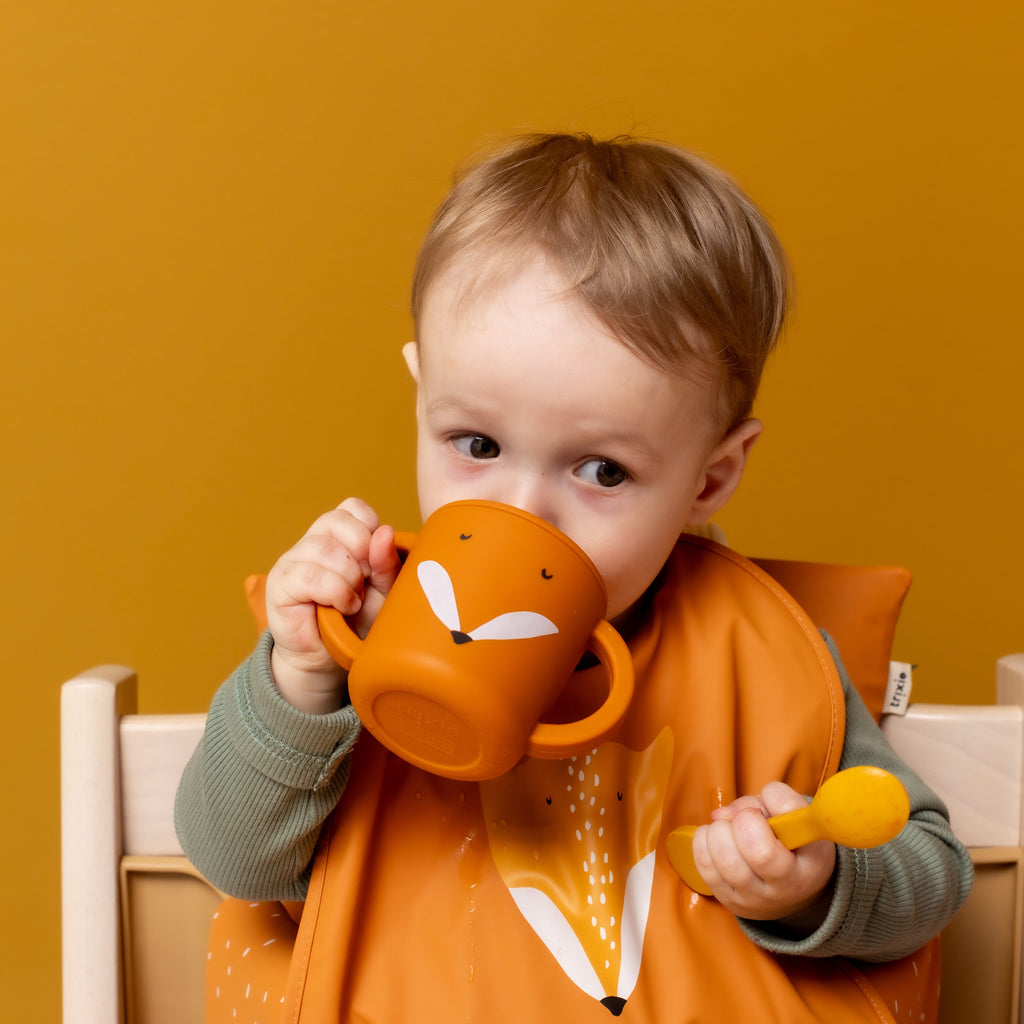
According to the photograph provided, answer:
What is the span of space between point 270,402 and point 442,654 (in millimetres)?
1140

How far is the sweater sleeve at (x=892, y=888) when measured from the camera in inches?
33.0

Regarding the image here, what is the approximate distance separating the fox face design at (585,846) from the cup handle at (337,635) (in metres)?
0.20

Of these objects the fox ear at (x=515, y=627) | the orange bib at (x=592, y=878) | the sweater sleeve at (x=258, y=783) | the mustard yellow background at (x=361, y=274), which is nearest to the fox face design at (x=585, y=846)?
the orange bib at (x=592, y=878)

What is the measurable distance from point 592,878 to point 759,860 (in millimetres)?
146

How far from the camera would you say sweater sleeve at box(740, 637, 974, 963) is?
0.84 m

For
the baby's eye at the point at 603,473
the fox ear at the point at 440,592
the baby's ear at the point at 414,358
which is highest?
the baby's ear at the point at 414,358

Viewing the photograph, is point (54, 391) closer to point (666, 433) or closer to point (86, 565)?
point (86, 565)

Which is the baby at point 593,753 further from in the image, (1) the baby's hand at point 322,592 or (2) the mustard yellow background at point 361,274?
(2) the mustard yellow background at point 361,274

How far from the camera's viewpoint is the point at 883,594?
3.44ft

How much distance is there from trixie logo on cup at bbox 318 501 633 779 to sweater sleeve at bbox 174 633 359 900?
11 centimetres

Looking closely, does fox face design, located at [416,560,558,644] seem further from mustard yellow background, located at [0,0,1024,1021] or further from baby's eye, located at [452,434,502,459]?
→ mustard yellow background, located at [0,0,1024,1021]

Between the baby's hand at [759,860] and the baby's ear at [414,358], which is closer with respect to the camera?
the baby's hand at [759,860]

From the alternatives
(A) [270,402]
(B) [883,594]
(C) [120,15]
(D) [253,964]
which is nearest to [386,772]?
(D) [253,964]

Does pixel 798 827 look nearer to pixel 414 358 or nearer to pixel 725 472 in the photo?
pixel 725 472
